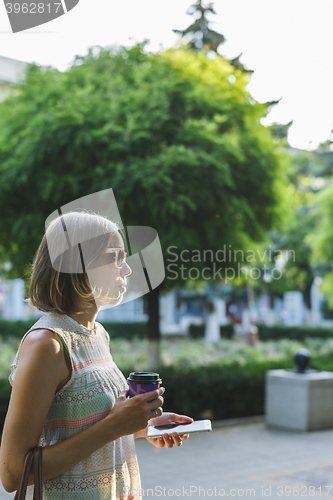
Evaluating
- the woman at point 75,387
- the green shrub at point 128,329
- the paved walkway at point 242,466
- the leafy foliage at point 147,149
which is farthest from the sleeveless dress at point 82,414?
the green shrub at point 128,329

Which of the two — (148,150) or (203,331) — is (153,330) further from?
(203,331)

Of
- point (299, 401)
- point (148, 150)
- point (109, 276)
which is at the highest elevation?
point (148, 150)

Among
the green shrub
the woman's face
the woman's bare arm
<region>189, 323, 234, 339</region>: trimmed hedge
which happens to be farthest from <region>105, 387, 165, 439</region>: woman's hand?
<region>189, 323, 234, 339</region>: trimmed hedge

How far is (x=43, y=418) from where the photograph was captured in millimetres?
1476

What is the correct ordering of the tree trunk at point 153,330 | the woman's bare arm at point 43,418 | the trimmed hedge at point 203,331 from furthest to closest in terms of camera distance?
1. the trimmed hedge at point 203,331
2. the tree trunk at point 153,330
3. the woman's bare arm at point 43,418

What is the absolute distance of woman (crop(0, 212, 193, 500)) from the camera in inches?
57.8

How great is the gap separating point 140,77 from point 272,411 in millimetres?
5235

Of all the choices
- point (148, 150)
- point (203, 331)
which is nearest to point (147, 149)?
point (148, 150)

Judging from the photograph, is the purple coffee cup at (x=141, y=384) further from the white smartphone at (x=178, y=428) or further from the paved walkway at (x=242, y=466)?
the paved walkway at (x=242, y=466)

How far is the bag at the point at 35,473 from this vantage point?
1454 mm

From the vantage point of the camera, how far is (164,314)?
41.8 meters

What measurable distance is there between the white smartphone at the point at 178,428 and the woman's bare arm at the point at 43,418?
254 mm

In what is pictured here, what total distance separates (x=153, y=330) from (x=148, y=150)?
3.10 meters

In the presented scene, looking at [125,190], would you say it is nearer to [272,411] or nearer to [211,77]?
[211,77]
